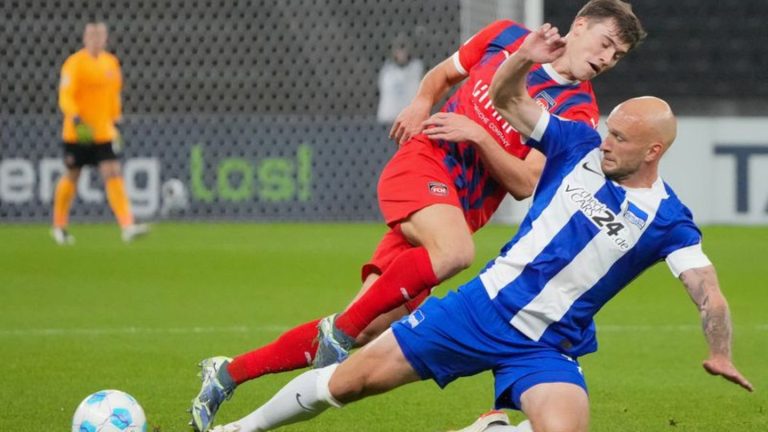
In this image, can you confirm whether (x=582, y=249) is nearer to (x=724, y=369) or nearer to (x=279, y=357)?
(x=724, y=369)

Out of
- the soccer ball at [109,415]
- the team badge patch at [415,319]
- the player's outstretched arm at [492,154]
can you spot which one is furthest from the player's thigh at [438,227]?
the soccer ball at [109,415]

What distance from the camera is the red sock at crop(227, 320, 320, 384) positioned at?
5.37 metres

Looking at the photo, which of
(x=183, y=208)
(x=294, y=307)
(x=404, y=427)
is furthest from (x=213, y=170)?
(x=404, y=427)

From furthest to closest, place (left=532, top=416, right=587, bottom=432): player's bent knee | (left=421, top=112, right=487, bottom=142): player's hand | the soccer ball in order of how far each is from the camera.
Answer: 1. (left=421, top=112, right=487, bottom=142): player's hand
2. the soccer ball
3. (left=532, top=416, right=587, bottom=432): player's bent knee

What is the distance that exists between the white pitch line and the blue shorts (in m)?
3.78

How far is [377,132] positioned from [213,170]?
1740 millimetres

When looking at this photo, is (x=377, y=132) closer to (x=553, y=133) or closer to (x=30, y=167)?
(x=30, y=167)

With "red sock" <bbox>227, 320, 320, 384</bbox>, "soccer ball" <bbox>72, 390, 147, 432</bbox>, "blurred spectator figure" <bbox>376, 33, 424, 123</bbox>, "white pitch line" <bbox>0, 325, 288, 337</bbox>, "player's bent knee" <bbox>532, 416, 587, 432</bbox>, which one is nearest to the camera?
"player's bent knee" <bbox>532, 416, 587, 432</bbox>

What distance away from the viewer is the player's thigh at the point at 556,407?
4430 millimetres

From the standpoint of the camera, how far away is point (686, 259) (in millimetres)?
4574

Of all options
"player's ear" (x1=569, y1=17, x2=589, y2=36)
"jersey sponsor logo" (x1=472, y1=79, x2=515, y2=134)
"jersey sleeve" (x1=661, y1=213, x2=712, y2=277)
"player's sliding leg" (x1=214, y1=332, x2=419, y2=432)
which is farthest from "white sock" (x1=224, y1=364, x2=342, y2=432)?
"player's ear" (x1=569, y1=17, x2=589, y2=36)

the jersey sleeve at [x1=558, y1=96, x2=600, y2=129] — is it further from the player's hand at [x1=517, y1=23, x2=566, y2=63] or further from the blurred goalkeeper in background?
→ the blurred goalkeeper in background

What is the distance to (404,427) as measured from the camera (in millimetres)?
5809

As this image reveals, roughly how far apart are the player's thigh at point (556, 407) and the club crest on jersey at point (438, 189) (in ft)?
3.92
